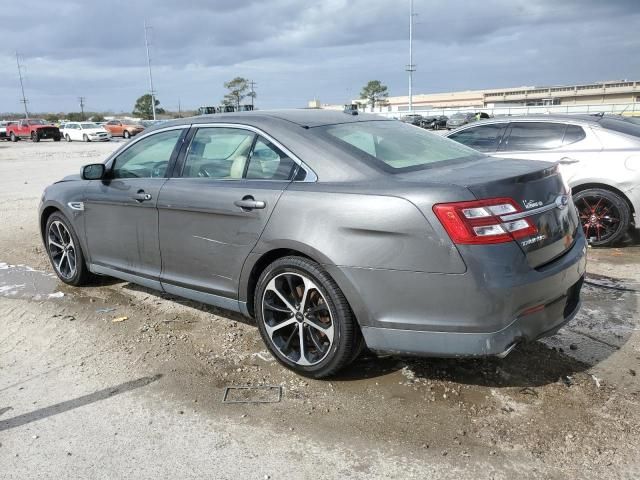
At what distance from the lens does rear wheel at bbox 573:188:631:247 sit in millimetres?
Answer: 6465

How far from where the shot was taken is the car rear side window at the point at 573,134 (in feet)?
22.3

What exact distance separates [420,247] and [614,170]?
4.68 meters

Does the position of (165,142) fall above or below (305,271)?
above

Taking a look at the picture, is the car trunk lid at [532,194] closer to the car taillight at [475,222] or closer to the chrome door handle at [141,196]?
the car taillight at [475,222]

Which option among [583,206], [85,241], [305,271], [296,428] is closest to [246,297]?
[305,271]

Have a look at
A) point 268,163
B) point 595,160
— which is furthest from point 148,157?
point 595,160

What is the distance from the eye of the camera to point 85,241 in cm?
507

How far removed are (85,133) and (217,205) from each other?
133 feet

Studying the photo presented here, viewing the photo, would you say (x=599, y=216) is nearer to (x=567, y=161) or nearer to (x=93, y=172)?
(x=567, y=161)

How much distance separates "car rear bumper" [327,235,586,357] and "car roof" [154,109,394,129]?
1171 mm

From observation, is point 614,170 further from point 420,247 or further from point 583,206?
point 420,247

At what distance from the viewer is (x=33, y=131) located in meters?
42.1

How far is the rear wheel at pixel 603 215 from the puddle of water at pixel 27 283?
5.88m

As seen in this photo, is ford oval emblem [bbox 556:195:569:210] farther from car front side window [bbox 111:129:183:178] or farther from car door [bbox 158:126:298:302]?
car front side window [bbox 111:129:183:178]
